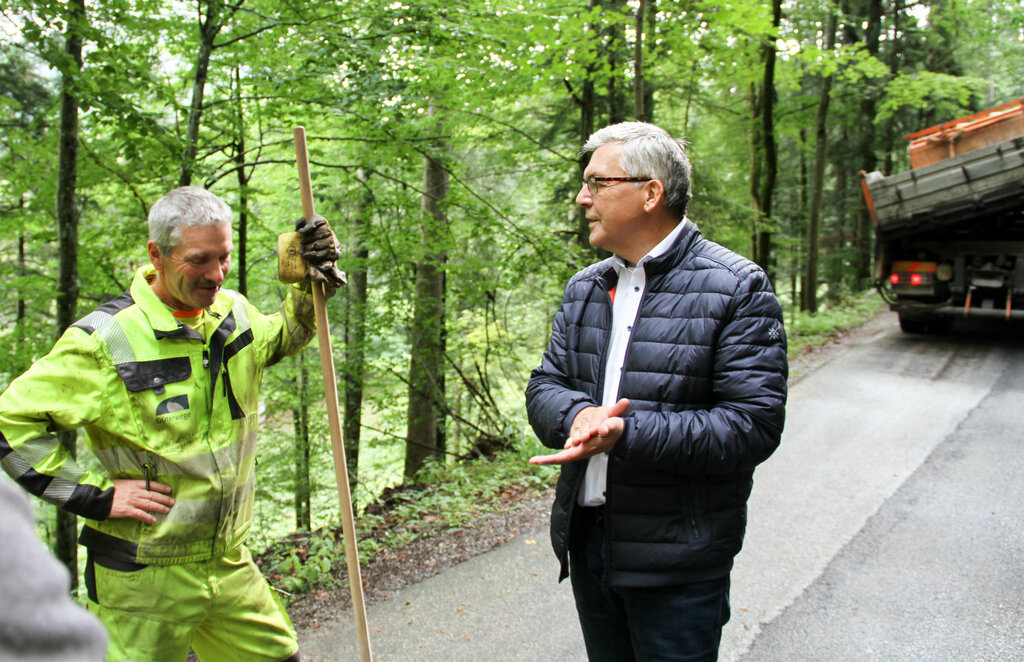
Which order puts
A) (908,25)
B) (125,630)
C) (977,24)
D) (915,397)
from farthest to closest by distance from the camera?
(908,25) < (977,24) < (915,397) < (125,630)

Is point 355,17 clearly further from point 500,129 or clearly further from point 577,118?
point 577,118

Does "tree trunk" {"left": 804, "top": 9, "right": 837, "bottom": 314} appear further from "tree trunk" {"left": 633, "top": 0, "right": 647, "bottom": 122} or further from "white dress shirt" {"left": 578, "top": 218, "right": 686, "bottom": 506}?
"white dress shirt" {"left": 578, "top": 218, "right": 686, "bottom": 506}

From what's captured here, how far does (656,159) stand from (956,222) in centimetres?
940

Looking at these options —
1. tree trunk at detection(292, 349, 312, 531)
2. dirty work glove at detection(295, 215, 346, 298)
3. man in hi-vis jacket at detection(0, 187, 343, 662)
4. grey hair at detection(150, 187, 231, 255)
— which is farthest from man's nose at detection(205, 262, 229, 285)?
tree trunk at detection(292, 349, 312, 531)

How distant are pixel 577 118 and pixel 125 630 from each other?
9.16m

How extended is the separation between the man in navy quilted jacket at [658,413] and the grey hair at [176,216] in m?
1.25

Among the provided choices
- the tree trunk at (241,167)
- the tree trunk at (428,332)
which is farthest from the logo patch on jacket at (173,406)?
the tree trunk at (428,332)

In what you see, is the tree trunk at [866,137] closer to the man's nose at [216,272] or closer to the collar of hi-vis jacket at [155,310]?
the man's nose at [216,272]

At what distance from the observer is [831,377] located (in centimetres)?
859

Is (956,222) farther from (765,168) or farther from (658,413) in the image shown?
(658,413)

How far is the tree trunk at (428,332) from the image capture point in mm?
7945

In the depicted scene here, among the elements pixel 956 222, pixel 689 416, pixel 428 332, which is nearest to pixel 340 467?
pixel 689 416

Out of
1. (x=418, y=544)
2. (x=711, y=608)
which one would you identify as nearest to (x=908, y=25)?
(x=418, y=544)

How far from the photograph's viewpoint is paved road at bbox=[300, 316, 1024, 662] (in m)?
3.38
